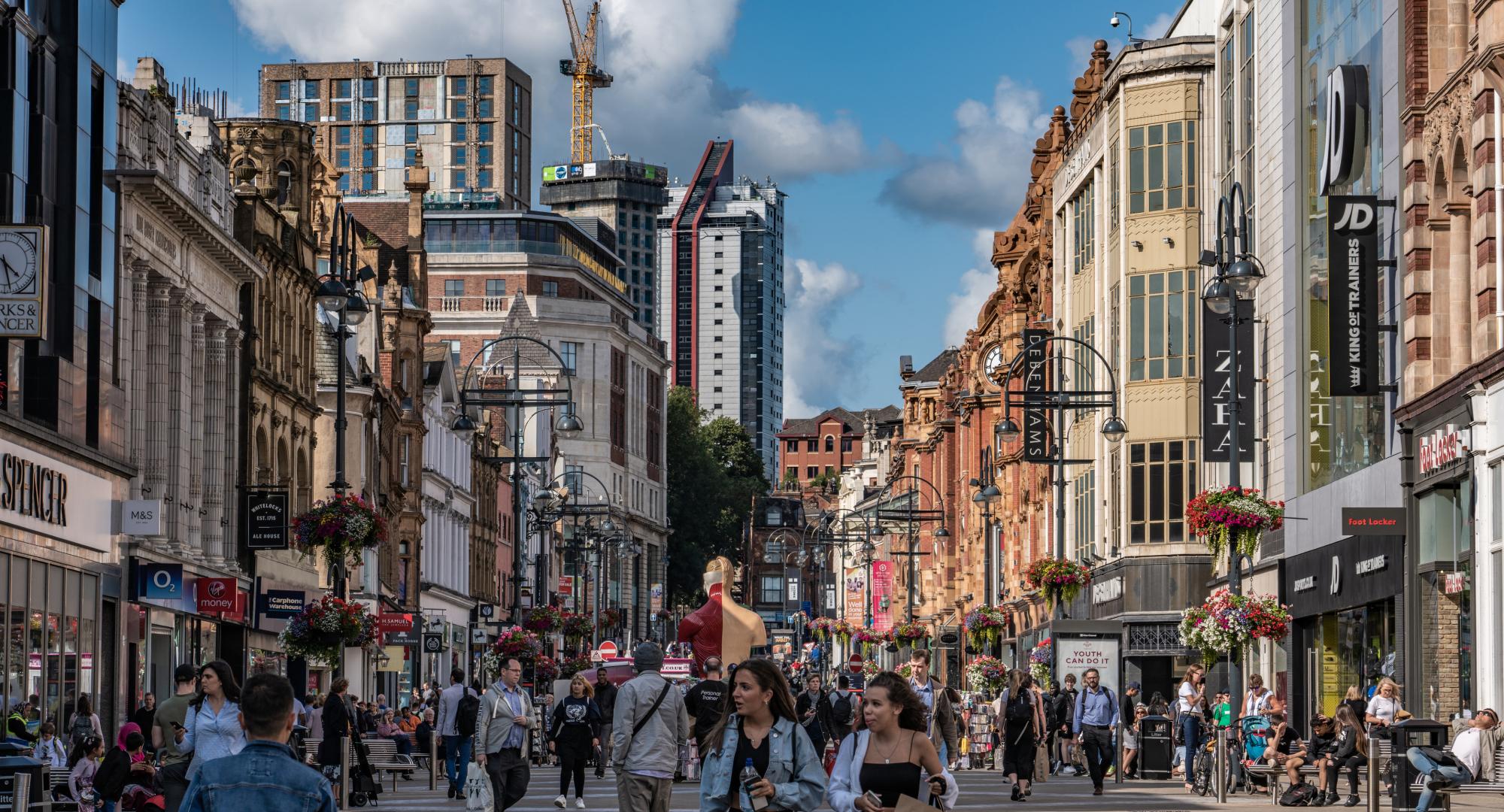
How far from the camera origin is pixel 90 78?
3881 cm

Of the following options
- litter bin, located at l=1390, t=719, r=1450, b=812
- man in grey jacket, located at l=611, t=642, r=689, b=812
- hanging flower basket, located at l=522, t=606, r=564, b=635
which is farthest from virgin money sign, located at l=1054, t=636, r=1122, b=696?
man in grey jacket, located at l=611, t=642, r=689, b=812

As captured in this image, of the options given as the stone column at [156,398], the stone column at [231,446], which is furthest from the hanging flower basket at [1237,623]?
the stone column at [231,446]

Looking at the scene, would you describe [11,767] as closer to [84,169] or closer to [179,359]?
[84,169]

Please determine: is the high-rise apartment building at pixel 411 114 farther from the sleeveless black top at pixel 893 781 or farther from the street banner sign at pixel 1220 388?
the sleeveless black top at pixel 893 781

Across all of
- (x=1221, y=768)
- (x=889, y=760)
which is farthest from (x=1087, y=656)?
(x=889, y=760)

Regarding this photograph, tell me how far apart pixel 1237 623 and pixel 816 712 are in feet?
18.7

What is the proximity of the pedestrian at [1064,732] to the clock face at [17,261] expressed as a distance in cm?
2029

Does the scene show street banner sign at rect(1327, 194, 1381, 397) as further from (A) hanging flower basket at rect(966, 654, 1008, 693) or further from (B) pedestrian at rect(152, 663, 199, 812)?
(B) pedestrian at rect(152, 663, 199, 812)

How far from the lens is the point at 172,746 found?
1883cm

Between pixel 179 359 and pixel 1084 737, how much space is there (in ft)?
68.3

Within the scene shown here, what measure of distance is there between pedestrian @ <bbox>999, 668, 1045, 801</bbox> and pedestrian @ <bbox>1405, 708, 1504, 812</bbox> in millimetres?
6204

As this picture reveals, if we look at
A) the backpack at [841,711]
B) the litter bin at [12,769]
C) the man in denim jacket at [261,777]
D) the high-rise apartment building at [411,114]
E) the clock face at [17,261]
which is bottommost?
the backpack at [841,711]

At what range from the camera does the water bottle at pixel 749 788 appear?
1265cm

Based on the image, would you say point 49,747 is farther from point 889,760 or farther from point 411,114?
point 411,114
